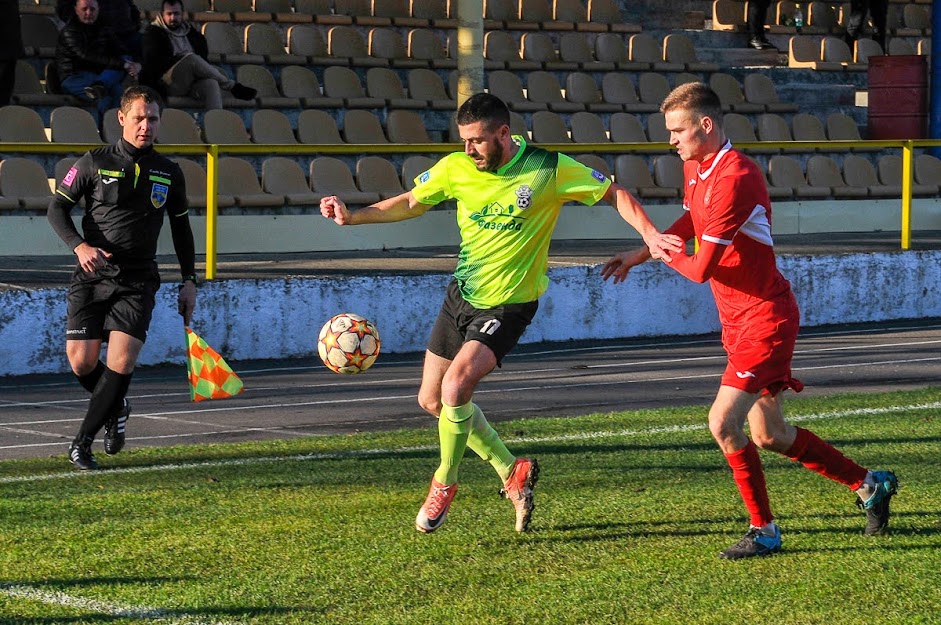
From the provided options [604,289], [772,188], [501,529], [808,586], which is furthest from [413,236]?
[808,586]

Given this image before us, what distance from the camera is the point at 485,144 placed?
20.9ft

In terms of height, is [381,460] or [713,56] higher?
[713,56]

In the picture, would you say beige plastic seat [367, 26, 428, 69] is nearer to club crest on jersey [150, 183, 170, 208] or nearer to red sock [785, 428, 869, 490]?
club crest on jersey [150, 183, 170, 208]

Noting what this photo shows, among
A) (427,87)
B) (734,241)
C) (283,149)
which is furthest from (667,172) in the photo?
(734,241)

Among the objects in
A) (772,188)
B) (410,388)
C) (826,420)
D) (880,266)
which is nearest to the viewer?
(826,420)

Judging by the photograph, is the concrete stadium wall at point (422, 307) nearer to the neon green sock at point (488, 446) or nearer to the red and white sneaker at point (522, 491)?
the neon green sock at point (488, 446)

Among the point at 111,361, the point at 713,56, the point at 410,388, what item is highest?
the point at 713,56

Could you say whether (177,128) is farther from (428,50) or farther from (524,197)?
(524,197)

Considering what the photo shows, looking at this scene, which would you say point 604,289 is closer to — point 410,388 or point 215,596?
point 410,388

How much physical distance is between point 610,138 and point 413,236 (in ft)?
14.9

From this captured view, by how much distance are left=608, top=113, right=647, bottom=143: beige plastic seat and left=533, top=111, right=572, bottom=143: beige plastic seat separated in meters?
0.78

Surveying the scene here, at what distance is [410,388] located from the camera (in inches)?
436

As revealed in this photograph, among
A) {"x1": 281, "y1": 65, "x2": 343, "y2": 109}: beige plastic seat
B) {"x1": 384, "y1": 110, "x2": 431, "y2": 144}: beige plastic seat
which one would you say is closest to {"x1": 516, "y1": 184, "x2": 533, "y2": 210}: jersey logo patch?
{"x1": 384, "y1": 110, "x2": 431, "y2": 144}: beige plastic seat

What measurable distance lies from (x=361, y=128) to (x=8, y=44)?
13.0 ft
